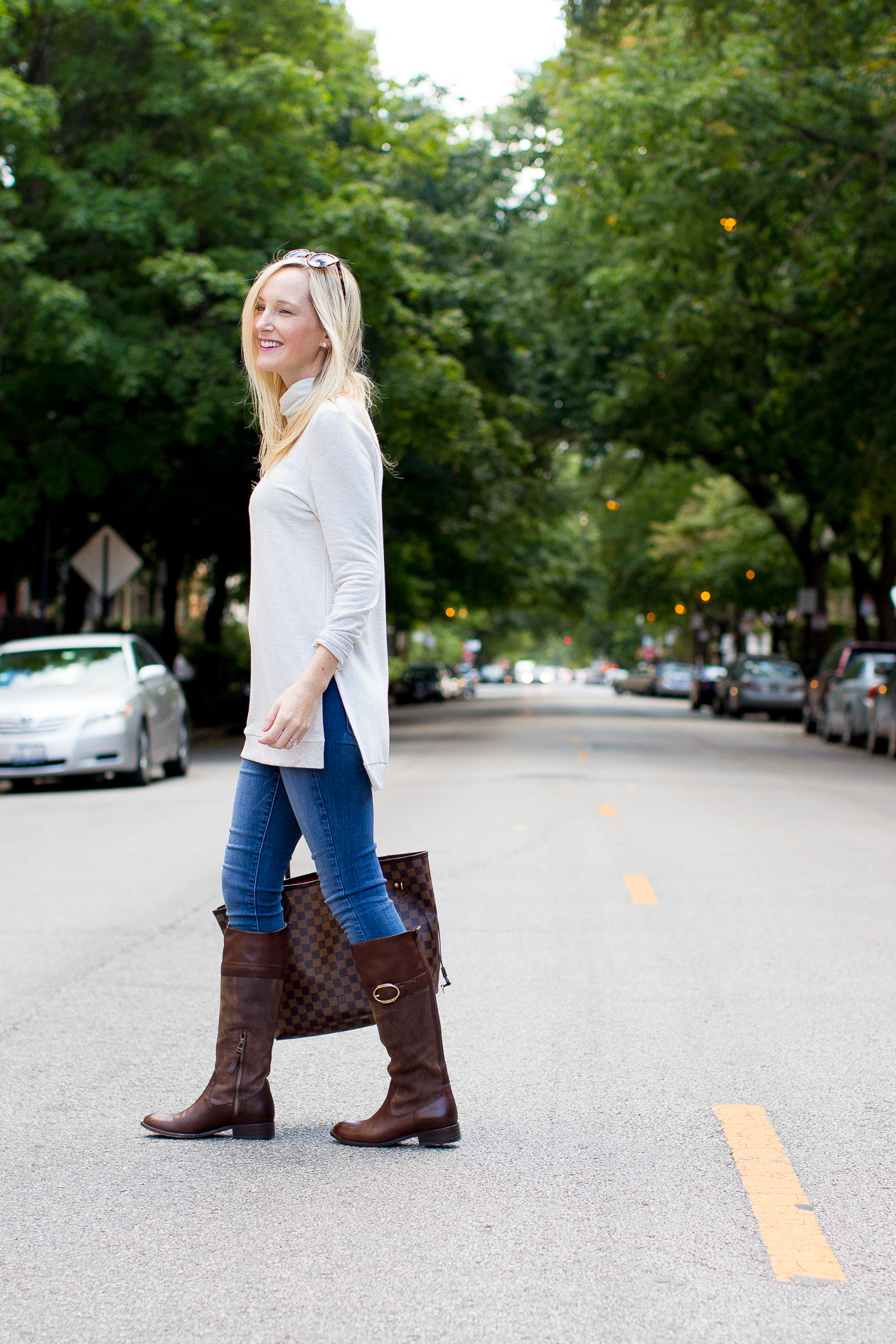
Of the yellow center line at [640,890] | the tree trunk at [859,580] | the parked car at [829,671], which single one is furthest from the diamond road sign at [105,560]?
the tree trunk at [859,580]

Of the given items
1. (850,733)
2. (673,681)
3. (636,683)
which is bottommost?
(636,683)

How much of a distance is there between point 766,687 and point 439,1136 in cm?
3389

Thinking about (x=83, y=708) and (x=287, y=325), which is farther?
(x=83, y=708)

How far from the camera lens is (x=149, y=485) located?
23953 mm

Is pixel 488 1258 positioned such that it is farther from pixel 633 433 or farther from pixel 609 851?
pixel 633 433

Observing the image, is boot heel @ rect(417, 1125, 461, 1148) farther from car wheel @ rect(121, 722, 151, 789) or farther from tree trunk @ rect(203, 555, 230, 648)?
tree trunk @ rect(203, 555, 230, 648)

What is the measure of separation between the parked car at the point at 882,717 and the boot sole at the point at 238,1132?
18.3 meters

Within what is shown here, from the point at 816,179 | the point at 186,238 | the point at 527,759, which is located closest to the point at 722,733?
the point at 527,759

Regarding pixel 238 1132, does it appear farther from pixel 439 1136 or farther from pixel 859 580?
pixel 859 580

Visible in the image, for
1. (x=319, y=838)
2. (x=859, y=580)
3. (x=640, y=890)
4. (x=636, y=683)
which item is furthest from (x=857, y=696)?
(x=636, y=683)

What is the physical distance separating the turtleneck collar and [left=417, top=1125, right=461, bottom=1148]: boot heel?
181cm

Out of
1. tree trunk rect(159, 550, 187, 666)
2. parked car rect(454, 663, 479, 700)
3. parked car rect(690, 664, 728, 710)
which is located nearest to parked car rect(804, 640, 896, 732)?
tree trunk rect(159, 550, 187, 666)

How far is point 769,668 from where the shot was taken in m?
37.6

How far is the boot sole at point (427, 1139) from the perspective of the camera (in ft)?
12.9
